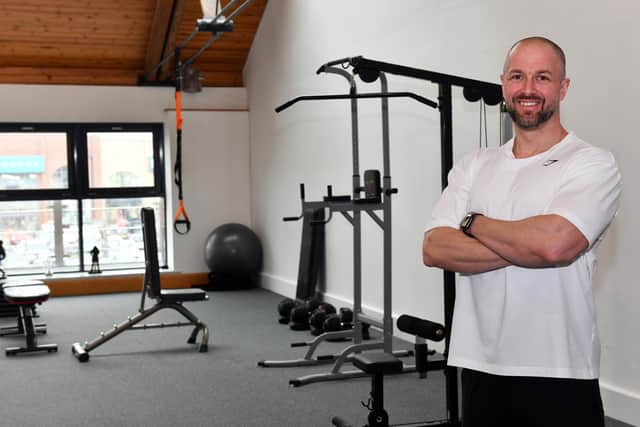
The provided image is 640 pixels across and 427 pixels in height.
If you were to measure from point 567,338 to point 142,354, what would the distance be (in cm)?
405

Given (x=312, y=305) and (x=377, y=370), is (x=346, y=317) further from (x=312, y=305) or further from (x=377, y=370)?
(x=377, y=370)

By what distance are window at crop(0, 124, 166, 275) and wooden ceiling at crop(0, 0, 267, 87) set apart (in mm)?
623

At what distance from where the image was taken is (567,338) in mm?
1725

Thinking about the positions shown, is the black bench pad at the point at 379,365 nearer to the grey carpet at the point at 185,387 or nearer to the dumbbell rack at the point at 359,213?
the grey carpet at the point at 185,387

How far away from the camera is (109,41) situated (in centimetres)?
864

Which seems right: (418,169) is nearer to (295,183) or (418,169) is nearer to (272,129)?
(295,183)

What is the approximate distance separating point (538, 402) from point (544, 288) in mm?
258

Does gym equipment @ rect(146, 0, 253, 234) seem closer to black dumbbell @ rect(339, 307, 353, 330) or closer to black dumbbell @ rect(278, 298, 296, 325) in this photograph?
black dumbbell @ rect(278, 298, 296, 325)

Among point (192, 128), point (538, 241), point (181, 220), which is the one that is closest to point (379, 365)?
point (538, 241)

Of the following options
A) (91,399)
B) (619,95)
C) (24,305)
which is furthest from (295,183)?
(619,95)

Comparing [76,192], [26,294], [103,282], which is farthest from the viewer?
[76,192]

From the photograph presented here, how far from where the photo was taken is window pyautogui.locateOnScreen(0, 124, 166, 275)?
8.79 metres

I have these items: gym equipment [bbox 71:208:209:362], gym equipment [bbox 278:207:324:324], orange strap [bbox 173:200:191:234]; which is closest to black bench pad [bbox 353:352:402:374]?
gym equipment [bbox 71:208:209:362]

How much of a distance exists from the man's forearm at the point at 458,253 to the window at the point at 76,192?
294 inches
